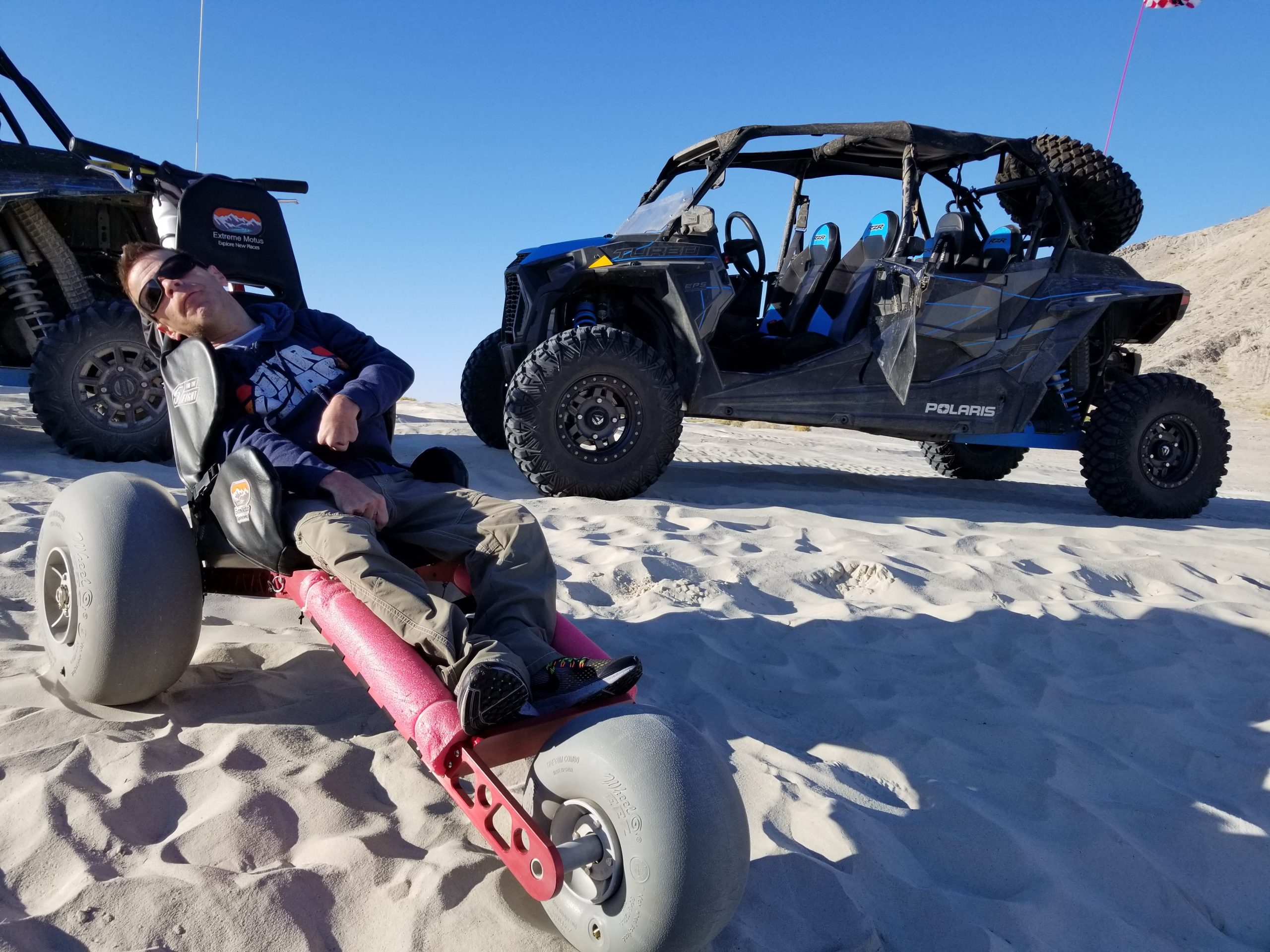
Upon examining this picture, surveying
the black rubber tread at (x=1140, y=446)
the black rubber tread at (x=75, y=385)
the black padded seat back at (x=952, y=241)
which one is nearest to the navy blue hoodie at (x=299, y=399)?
the black rubber tread at (x=75, y=385)

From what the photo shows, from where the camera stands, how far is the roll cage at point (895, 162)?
564 centimetres

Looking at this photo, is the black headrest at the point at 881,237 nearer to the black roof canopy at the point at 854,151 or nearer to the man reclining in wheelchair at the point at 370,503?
the black roof canopy at the point at 854,151

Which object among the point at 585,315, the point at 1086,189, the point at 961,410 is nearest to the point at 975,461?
the point at 961,410

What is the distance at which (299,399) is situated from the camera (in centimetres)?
261

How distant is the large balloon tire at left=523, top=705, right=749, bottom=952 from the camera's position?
4.71ft

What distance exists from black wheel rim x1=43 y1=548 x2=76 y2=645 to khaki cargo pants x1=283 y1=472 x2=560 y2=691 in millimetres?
597

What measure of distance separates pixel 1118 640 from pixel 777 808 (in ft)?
6.15

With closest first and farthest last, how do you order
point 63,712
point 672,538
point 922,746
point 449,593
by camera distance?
1. point 63,712
2. point 922,746
3. point 449,593
4. point 672,538

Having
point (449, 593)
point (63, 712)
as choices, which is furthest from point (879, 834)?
point (63, 712)

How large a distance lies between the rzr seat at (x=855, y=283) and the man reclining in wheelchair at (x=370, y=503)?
3760mm

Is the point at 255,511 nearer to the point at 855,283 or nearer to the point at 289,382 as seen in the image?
the point at 289,382

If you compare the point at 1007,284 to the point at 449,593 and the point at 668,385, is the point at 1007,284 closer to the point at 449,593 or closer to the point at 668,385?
the point at 668,385

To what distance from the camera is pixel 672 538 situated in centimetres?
416

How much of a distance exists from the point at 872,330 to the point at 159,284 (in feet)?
14.0
